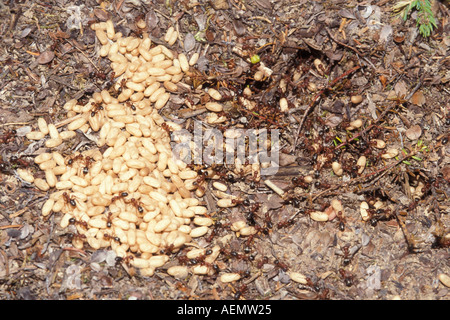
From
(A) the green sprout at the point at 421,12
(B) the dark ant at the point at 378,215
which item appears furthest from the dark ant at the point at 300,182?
(A) the green sprout at the point at 421,12

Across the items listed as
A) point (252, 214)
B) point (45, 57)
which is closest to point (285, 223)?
point (252, 214)

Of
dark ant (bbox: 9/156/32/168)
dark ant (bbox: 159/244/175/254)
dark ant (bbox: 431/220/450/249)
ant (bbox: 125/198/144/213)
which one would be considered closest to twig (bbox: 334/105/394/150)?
dark ant (bbox: 431/220/450/249)

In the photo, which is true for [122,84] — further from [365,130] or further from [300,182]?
[365,130]

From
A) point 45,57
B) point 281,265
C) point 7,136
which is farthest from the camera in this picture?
point 45,57

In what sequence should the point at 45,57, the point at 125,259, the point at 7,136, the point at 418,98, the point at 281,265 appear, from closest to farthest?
the point at 125,259, the point at 281,265, the point at 7,136, the point at 418,98, the point at 45,57

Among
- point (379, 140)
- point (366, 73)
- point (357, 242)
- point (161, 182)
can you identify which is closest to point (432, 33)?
point (366, 73)

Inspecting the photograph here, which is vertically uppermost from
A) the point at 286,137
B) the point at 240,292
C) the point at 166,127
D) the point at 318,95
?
the point at 318,95
